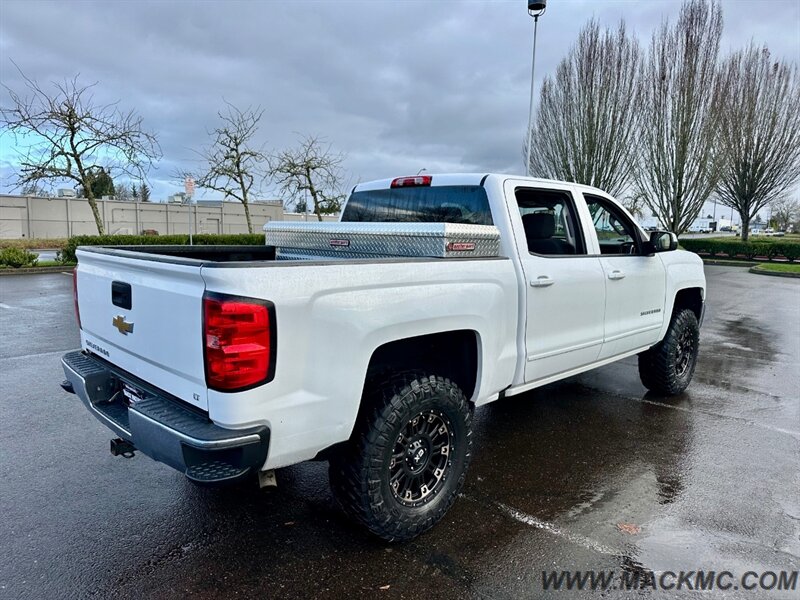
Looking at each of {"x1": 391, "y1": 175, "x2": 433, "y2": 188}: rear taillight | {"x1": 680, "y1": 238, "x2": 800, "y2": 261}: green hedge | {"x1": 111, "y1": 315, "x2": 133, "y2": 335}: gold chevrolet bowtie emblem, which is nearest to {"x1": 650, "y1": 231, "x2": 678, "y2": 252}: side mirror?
{"x1": 391, "y1": 175, "x2": 433, "y2": 188}: rear taillight

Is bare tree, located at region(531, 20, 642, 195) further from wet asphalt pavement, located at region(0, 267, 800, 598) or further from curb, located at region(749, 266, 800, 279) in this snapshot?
wet asphalt pavement, located at region(0, 267, 800, 598)

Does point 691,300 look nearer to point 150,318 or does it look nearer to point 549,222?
point 549,222

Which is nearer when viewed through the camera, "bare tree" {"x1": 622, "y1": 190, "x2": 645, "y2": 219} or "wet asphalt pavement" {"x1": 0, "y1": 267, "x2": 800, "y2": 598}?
"wet asphalt pavement" {"x1": 0, "y1": 267, "x2": 800, "y2": 598}

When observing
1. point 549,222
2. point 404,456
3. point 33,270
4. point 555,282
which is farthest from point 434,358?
point 33,270

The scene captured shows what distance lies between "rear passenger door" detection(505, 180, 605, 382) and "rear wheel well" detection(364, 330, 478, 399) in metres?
0.50

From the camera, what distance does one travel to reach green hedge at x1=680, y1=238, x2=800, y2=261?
25883 mm

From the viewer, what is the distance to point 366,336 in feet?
8.54

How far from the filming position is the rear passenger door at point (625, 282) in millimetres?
4398

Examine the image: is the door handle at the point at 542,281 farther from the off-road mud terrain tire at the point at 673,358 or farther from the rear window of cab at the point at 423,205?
the off-road mud terrain tire at the point at 673,358

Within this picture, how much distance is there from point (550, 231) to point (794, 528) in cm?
235

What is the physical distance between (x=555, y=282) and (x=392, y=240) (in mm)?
1180

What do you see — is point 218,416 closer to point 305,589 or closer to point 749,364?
point 305,589

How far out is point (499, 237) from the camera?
3457 millimetres

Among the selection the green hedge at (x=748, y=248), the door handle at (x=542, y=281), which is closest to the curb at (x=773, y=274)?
the green hedge at (x=748, y=248)
